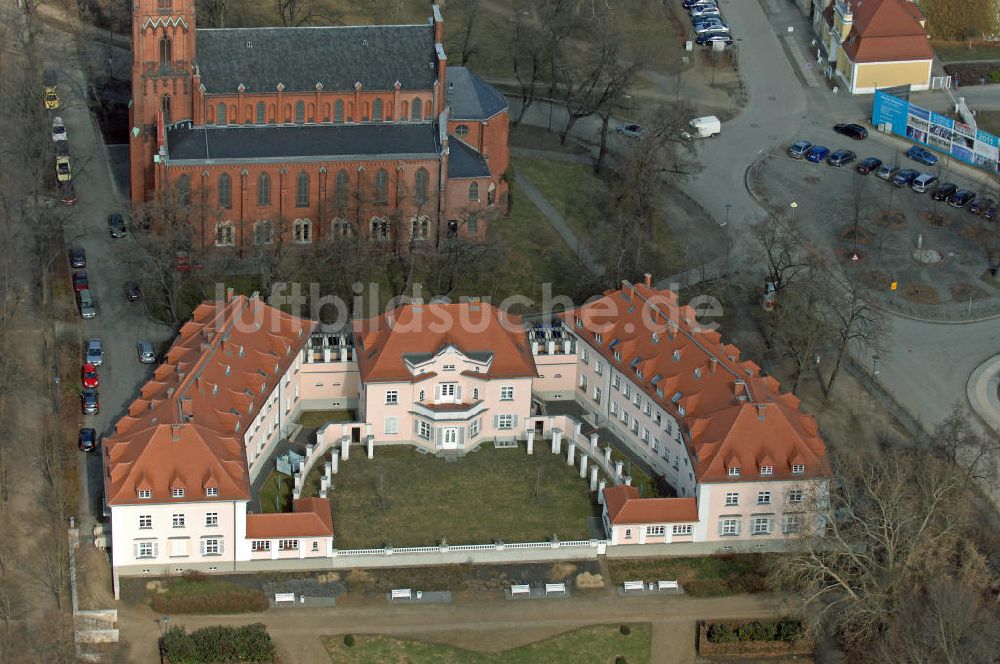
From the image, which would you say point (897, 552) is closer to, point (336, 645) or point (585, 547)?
point (585, 547)

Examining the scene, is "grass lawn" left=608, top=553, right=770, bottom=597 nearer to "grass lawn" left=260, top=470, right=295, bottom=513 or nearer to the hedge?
"grass lawn" left=260, top=470, right=295, bottom=513

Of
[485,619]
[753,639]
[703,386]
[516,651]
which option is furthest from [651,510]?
[516,651]

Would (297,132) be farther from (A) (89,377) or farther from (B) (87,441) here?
(B) (87,441)

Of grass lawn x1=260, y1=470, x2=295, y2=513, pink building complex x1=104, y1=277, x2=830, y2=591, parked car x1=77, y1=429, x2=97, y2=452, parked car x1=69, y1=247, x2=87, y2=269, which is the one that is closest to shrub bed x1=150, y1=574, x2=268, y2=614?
pink building complex x1=104, y1=277, x2=830, y2=591

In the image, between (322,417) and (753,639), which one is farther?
(322,417)

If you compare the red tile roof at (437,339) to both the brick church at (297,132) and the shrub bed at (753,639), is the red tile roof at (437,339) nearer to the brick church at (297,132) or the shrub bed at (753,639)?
the brick church at (297,132)

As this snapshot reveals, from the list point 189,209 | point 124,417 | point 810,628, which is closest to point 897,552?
point 810,628
